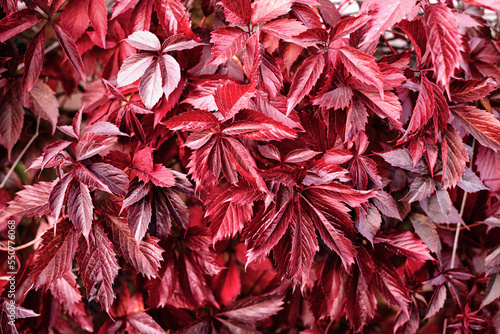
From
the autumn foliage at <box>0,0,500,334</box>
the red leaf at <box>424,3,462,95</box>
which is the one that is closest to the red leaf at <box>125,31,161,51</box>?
the autumn foliage at <box>0,0,500,334</box>

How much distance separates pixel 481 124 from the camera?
1.77 feet

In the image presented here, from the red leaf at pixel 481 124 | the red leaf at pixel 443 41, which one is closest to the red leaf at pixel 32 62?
the red leaf at pixel 443 41

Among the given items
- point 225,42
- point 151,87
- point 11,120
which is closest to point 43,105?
point 11,120

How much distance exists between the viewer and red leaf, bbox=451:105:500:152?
53 cm

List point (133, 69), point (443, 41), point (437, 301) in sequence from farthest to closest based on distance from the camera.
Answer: point (437, 301), point (133, 69), point (443, 41)

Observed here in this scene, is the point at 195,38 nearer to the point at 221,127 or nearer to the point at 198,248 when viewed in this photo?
the point at 221,127

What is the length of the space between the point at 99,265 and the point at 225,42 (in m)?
0.38

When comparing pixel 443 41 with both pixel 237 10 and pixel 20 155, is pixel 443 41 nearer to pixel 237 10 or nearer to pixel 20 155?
pixel 237 10

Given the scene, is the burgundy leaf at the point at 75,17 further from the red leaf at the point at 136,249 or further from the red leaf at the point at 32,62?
the red leaf at the point at 136,249

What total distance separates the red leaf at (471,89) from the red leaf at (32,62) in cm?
65

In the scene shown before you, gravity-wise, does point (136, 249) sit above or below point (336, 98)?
Result: below

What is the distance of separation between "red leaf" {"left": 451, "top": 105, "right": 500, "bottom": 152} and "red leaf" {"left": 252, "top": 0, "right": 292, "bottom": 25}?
0.32 metres

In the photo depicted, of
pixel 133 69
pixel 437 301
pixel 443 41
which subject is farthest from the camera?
pixel 437 301

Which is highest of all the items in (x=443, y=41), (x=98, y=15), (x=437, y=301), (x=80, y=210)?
(x=98, y=15)
